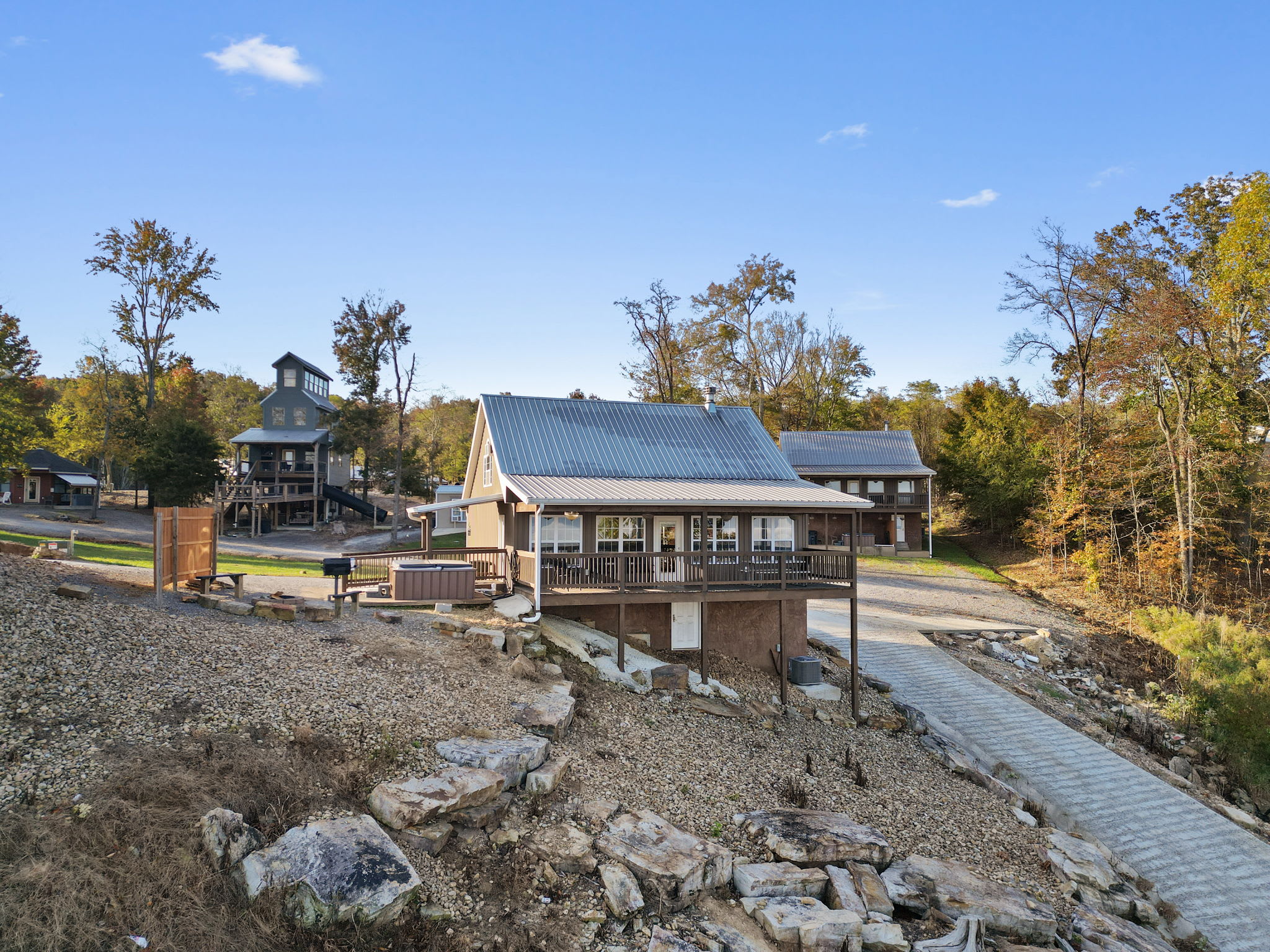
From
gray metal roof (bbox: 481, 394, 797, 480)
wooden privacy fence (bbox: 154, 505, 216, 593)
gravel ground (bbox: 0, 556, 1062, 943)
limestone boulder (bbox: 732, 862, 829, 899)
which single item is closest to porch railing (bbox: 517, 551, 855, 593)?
gravel ground (bbox: 0, 556, 1062, 943)

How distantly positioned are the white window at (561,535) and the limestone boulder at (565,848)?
9.41m

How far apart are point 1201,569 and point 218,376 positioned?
7847cm

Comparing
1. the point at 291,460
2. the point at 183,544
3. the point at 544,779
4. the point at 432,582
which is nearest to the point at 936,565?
the point at 432,582

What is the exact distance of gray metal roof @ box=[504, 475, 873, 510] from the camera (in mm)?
15086

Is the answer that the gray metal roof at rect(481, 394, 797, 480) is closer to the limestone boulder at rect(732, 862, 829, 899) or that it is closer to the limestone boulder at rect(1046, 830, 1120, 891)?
the limestone boulder at rect(1046, 830, 1120, 891)

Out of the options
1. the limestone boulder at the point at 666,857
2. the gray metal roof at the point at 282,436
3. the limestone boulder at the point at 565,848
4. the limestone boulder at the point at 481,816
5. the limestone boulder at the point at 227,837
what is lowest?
the limestone boulder at the point at 666,857

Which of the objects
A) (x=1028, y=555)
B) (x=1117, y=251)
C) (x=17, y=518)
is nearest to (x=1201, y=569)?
(x=1028, y=555)

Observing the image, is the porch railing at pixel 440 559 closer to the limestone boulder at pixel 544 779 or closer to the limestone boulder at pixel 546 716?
the limestone boulder at pixel 546 716

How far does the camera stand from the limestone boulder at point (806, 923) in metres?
6.67

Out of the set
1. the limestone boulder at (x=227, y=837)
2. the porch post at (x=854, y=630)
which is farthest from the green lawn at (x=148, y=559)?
the porch post at (x=854, y=630)

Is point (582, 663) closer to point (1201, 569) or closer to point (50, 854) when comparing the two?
point (50, 854)

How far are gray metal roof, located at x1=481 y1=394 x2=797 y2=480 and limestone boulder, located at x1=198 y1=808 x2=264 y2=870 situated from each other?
11.8 metres

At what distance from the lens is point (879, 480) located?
3844cm

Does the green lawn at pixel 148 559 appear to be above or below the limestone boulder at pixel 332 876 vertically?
above
